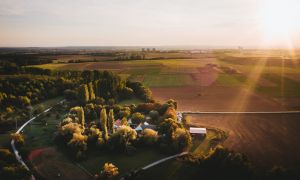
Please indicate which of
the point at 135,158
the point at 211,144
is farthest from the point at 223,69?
the point at 135,158

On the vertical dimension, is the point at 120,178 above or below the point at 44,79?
below

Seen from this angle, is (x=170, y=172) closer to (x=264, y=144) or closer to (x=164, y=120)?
(x=164, y=120)

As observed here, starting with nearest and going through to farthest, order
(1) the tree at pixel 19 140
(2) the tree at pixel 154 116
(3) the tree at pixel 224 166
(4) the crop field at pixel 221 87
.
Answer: (3) the tree at pixel 224 166, (1) the tree at pixel 19 140, (2) the tree at pixel 154 116, (4) the crop field at pixel 221 87

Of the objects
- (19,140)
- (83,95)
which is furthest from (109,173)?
(83,95)

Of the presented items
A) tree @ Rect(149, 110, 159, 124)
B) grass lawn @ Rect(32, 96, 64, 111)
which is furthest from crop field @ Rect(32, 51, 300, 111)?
grass lawn @ Rect(32, 96, 64, 111)

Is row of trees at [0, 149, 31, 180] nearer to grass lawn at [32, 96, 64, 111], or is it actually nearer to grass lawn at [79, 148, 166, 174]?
grass lawn at [79, 148, 166, 174]

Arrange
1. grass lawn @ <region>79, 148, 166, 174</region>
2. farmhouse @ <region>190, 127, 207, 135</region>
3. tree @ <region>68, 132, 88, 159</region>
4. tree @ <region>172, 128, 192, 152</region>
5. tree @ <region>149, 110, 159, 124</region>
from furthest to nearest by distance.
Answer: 1. tree @ <region>149, 110, 159, 124</region>
2. farmhouse @ <region>190, 127, 207, 135</region>
3. tree @ <region>172, 128, 192, 152</region>
4. tree @ <region>68, 132, 88, 159</region>
5. grass lawn @ <region>79, 148, 166, 174</region>

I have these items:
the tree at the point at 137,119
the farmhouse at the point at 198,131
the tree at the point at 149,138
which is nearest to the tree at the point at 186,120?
the farmhouse at the point at 198,131

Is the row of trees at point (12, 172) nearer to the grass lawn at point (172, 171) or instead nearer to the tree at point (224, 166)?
the grass lawn at point (172, 171)
